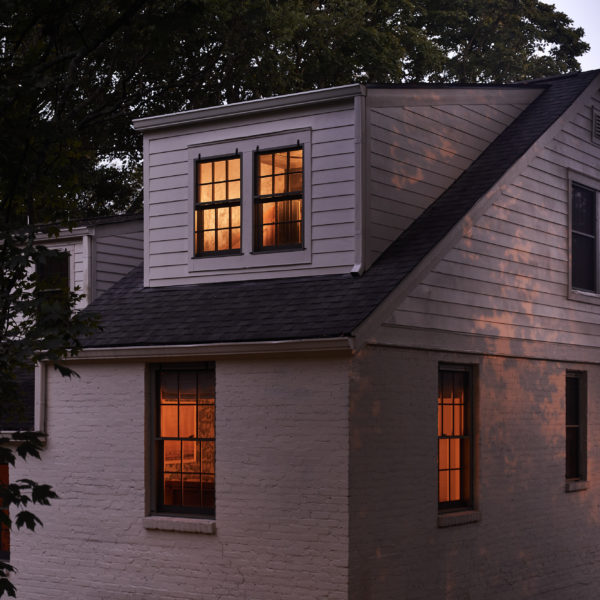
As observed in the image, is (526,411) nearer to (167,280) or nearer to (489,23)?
(167,280)

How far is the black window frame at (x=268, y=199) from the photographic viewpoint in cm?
1320

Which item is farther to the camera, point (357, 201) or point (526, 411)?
point (526, 411)

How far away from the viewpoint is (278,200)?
13.4m

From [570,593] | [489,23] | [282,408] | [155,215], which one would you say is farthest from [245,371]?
[489,23]

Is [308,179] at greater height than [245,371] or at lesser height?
greater

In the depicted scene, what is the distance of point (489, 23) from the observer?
A: 3481 cm

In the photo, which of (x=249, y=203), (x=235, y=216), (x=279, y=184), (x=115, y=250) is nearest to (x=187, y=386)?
(x=235, y=216)

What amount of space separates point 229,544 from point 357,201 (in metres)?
4.34

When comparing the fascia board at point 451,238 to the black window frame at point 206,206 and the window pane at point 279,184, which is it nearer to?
the window pane at point 279,184

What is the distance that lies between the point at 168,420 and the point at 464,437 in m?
3.74

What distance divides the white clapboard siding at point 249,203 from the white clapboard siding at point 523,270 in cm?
121

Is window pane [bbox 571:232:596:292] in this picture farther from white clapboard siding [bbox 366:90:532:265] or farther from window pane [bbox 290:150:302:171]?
window pane [bbox 290:150:302:171]

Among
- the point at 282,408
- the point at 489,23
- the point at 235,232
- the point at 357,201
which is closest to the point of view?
the point at 282,408

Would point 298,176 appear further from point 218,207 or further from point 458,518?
point 458,518
